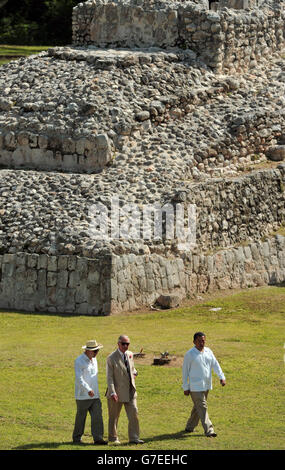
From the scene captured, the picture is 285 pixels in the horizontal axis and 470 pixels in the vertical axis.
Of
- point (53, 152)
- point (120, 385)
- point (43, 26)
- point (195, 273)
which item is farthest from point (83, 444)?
point (43, 26)

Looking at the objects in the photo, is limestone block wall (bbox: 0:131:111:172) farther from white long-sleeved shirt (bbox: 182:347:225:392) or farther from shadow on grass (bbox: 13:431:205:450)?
shadow on grass (bbox: 13:431:205:450)

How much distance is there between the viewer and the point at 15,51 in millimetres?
48438

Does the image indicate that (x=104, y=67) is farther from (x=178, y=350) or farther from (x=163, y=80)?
(x=178, y=350)

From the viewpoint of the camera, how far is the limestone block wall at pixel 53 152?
32.2 meters

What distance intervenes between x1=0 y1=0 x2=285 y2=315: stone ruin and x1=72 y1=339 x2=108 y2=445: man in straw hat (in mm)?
10628

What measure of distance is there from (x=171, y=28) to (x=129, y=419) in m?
21.7

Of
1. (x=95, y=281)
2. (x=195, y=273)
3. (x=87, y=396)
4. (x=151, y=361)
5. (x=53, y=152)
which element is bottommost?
(x=151, y=361)

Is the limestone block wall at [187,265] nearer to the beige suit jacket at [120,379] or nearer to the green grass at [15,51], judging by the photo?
the beige suit jacket at [120,379]

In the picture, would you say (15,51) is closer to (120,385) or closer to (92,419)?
(120,385)

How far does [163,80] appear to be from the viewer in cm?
3503

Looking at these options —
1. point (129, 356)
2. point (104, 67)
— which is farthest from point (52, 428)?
point (104, 67)

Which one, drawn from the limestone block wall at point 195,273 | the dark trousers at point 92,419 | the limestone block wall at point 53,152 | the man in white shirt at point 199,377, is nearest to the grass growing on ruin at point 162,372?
the dark trousers at point 92,419

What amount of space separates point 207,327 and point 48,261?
4.49 m

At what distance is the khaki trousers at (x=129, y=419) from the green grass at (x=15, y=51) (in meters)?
29.7
